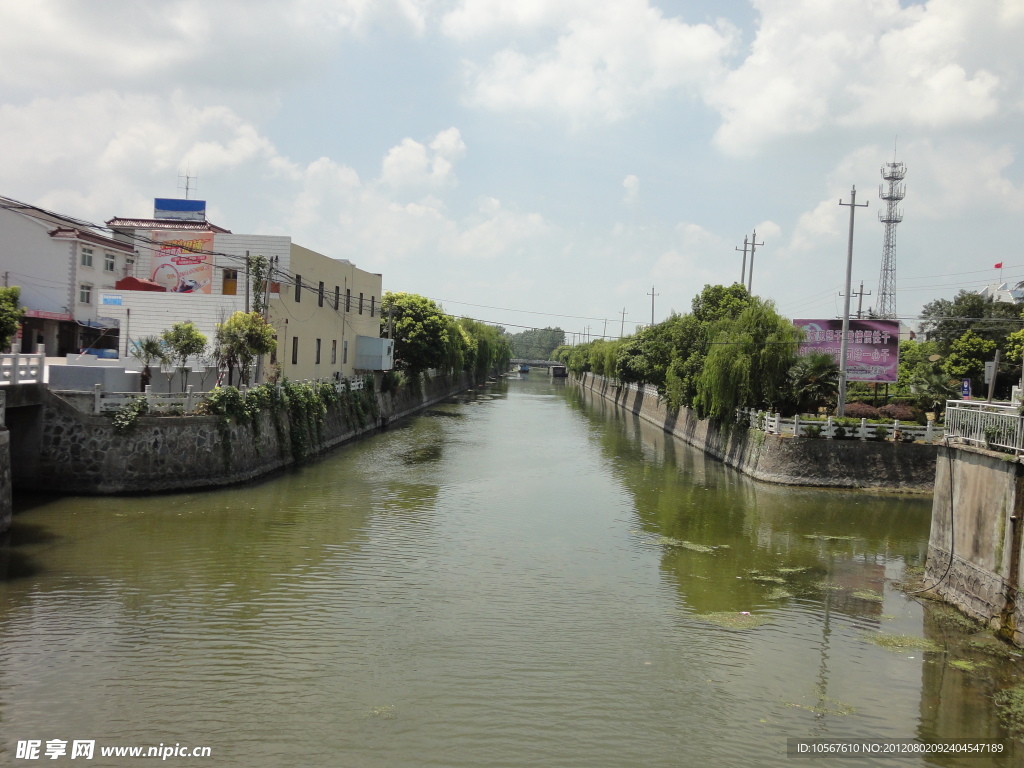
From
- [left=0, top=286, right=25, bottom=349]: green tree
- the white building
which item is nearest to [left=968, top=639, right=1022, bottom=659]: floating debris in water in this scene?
[left=0, top=286, right=25, bottom=349]: green tree

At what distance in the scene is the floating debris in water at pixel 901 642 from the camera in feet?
34.3

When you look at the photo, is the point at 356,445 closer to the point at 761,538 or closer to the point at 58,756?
the point at 761,538

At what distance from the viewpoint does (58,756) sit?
6945mm

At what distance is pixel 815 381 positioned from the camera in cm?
2670

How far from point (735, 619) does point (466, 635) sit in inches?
164

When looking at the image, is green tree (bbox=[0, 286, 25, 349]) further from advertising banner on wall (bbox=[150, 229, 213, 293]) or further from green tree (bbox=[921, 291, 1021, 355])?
green tree (bbox=[921, 291, 1021, 355])

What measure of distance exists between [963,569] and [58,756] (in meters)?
12.5

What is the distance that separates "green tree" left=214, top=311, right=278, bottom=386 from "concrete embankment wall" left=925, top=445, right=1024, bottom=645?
57.2 ft

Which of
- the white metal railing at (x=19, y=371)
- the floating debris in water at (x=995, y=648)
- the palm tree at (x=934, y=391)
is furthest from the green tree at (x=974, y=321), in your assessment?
the white metal railing at (x=19, y=371)

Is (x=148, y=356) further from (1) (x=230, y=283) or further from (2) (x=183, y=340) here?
(1) (x=230, y=283)

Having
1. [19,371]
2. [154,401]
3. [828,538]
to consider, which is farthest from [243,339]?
[828,538]

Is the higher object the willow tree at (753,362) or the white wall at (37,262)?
the white wall at (37,262)

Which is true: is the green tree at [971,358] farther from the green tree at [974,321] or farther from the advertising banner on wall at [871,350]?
the advertising banner on wall at [871,350]

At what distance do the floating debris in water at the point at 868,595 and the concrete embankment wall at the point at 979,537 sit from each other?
0.98 m
